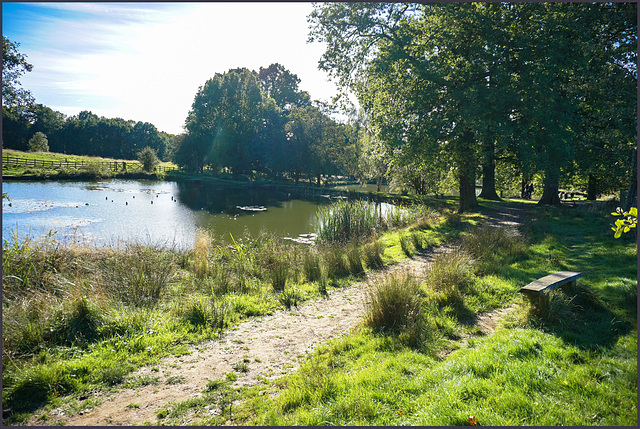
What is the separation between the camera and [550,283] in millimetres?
5262

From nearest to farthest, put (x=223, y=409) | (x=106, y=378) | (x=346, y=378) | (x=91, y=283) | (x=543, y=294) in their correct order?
1. (x=223, y=409)
2. (x=346, y=378)
3. (x=106, y=378)
4. (x=543, y=294)
5. (x=91, y=283)

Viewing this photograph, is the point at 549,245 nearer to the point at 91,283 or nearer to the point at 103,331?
the point at 103,331

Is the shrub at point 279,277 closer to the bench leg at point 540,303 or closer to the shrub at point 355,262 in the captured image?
the shrub at point 355,262

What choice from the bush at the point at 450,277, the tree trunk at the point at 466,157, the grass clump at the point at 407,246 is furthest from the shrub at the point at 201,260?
the tree trunk at the point at 466,157

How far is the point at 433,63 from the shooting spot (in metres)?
15.1

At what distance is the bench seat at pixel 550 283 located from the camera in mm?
5117

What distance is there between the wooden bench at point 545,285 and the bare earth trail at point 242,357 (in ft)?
2.38

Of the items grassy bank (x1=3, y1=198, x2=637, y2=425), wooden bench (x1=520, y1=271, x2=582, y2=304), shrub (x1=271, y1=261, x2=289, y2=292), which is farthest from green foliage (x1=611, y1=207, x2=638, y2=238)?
shrub (x1=271, y1=261, x2=289, y2=292)

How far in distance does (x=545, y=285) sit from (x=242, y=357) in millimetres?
4659

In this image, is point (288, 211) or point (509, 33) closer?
point (509, 33)

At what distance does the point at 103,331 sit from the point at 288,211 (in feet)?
77.0

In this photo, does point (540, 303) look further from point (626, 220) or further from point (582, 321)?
point (626, 220)

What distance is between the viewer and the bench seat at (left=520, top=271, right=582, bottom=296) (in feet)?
16.8

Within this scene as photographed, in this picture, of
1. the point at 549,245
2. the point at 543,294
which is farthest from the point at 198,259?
the point at 549,245
